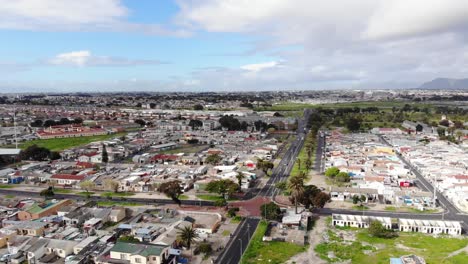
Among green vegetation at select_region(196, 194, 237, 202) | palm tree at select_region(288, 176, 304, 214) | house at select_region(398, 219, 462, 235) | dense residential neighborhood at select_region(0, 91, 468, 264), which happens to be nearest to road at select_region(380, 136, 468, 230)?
dense residential neighborhood at select_region(0, 91, 468, 264)

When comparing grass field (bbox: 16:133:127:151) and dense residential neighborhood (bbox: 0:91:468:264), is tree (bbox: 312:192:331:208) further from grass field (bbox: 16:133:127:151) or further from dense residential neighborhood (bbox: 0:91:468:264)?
grass field (bbox: 16:133:127:151)

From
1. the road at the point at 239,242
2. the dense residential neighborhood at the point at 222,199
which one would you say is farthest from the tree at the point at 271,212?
the road at the point at 239,242

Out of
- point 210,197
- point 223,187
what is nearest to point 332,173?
point 223,187

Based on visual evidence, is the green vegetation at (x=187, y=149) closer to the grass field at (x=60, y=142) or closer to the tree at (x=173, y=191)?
the grass field at (x=60, y=142)

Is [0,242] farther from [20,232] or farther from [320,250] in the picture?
[320,250]

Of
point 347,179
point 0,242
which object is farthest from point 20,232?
point 347,179

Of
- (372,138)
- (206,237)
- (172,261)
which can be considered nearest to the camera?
(172,261)
